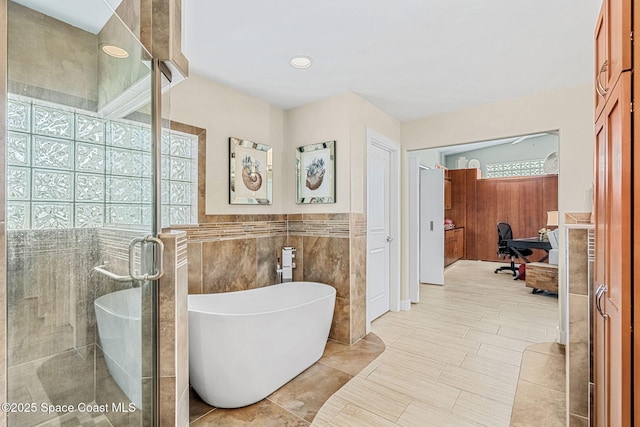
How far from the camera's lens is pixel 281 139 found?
326cm

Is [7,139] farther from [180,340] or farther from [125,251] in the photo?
[180,340]

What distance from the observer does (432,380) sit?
2.15m

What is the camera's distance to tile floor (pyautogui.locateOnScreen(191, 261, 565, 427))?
1.77m

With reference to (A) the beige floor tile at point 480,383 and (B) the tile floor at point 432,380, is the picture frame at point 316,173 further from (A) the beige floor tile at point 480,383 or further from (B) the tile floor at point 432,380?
(A) the beige floor tile at point 480,383

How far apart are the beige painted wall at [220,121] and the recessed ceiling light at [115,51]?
116cm

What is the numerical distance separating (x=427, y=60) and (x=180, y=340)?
2.46m

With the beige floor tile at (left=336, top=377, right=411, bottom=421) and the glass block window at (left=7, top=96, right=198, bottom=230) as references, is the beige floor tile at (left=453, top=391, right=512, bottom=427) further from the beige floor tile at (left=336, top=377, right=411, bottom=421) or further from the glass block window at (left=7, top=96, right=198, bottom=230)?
the glass block window at (left=7, top=96, right=198, bottom=230)

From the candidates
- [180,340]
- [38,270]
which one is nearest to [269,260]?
[180,340]

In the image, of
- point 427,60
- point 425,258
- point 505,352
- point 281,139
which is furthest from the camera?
point 425,258

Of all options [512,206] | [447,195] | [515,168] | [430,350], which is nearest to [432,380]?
[430,350]

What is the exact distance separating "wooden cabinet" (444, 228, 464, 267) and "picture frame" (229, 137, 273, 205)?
453 centimetres

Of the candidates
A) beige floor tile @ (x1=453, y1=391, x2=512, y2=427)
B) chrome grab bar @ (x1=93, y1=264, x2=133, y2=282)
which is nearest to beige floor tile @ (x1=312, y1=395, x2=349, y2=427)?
beige floor tile @ (x1=453, y1=391, x2=512, y2=427)

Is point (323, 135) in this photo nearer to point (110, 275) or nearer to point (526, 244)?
point (110, 275)

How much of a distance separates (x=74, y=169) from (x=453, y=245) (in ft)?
23.0
